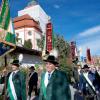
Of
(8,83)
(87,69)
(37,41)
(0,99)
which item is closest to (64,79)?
(8,83)

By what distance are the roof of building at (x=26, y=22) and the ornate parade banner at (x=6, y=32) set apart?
→ 272ft

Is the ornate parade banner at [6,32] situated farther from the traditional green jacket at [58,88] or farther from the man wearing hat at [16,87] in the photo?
the traditional green jacket at [58,88]

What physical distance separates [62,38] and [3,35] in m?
59.0

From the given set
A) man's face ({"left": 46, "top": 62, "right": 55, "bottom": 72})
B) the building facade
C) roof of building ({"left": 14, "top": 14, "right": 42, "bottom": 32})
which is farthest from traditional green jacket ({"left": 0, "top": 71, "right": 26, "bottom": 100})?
roof of building ({"left": 14, "top": 14, "right": 42, "bottom": 32})

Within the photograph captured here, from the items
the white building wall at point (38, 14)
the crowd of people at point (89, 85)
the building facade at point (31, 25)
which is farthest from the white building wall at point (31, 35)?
the crowd of people at point (89, 85)

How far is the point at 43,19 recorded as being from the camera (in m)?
103

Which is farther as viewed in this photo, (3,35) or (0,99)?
(0,99)

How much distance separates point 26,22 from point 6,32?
291 feet

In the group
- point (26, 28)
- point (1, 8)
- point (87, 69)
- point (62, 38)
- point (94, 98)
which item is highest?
point (26, 28)

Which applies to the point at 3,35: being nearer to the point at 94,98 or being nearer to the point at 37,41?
the point at 94,98

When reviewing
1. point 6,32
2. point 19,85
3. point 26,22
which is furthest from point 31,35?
point 19,85

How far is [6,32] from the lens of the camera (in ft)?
34.1

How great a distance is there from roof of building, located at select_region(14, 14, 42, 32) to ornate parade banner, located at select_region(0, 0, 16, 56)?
3270 inches

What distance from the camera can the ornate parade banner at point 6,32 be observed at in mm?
9945
